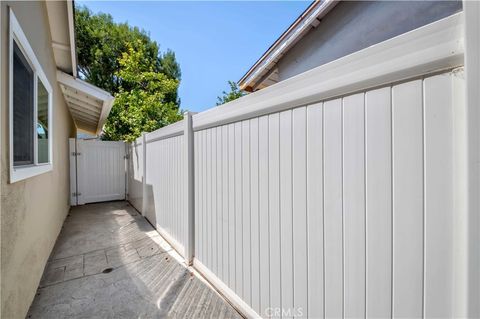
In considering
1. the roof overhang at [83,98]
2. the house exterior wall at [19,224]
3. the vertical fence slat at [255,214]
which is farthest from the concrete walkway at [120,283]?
the roof overhang at [83,98]

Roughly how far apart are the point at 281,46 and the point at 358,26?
4.30 feet

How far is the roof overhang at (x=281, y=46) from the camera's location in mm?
3467

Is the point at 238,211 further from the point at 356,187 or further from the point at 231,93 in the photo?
the point at 231,93

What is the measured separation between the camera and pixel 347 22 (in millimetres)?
3371

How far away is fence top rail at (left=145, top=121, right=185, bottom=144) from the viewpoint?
3.18 meters

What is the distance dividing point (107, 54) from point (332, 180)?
14165 millimetres

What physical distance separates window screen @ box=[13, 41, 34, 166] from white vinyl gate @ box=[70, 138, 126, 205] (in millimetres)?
5150

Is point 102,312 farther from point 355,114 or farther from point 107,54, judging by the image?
point 107,54

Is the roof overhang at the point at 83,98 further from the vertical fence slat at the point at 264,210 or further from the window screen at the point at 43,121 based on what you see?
the vertical fence slat at the point at 264,210

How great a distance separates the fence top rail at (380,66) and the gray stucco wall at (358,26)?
2.21 metres

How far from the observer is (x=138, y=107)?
8.16 meters

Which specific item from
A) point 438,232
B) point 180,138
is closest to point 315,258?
point 438,232

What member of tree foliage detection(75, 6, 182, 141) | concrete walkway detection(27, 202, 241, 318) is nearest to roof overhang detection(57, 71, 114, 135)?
tree foliage detection(75, 6, 182, 141)

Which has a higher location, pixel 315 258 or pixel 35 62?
pixel 35 62
